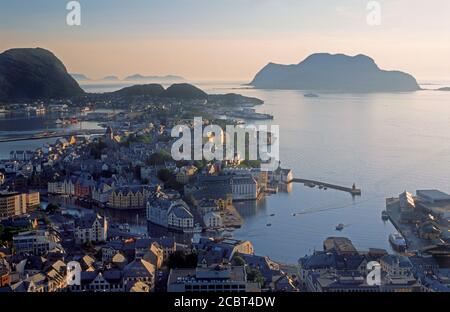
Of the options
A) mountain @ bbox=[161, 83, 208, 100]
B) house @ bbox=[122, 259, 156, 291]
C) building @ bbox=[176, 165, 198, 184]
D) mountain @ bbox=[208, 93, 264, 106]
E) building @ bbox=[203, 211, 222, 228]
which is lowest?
building @ bbox=[203, 211, 222, 228]

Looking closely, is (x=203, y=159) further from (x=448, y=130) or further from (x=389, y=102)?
(x=389, y=102)

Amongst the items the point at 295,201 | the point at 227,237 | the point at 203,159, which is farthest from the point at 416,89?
the point at 227,237

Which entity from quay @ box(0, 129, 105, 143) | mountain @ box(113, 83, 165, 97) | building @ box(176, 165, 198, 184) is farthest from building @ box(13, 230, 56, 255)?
mountain @ box(113, 83, 165, 97)

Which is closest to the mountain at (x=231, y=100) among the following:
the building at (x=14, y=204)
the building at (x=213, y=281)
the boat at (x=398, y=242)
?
the building at (x=14, y=204)

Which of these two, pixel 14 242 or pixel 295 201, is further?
pixel 295 201

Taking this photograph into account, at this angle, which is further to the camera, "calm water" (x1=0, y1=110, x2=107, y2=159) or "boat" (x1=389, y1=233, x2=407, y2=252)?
"calm water" (x1=0, y1=110, x2=107, y2=159)

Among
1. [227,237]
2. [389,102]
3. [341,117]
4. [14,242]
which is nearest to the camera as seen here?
[14,242]

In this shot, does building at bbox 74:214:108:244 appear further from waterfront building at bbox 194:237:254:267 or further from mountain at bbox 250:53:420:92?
mountain at bbox 250:53:420:92
